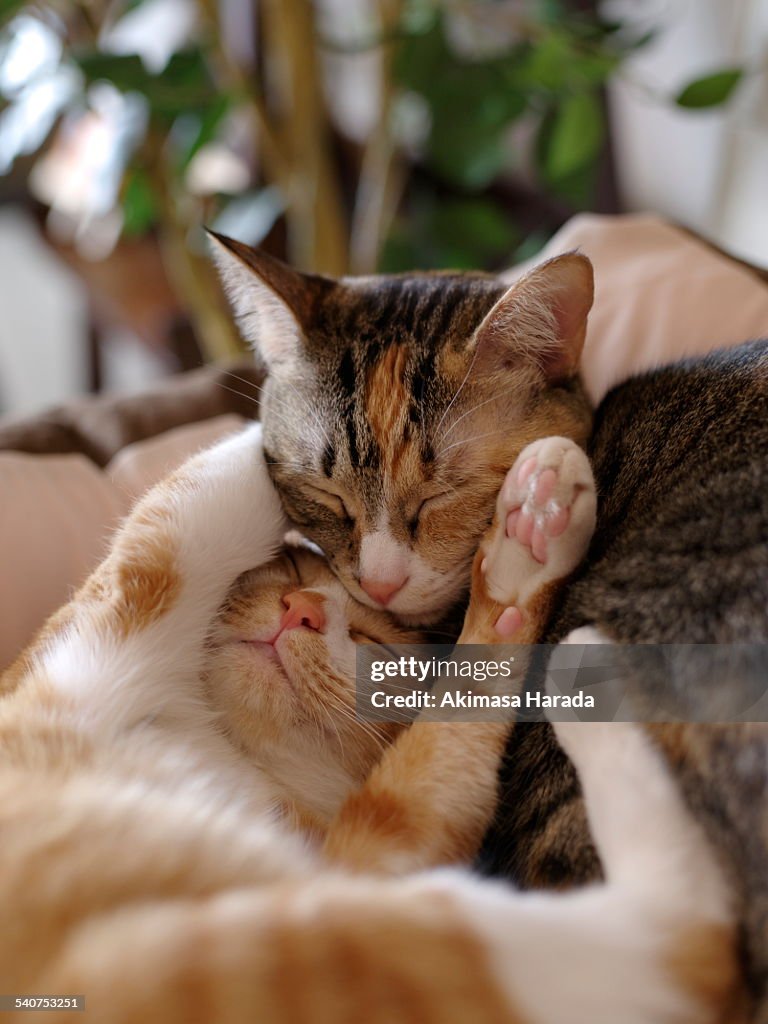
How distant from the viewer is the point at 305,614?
3.33ft

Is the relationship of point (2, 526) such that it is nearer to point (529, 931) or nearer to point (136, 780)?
point (136, 780)

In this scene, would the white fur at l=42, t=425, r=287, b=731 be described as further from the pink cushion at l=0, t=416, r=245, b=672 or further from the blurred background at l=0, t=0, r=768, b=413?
the blurred background at l=0, t=0, r=768, b=413

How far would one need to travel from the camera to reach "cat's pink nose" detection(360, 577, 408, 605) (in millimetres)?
960

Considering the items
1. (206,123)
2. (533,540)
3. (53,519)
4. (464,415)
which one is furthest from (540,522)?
(206,123)

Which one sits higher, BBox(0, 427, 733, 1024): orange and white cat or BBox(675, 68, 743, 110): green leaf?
BBox(675, 68, 743, 110): green leaf

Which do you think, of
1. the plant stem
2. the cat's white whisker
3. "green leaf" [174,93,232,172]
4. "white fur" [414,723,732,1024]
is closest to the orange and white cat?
"white fur" [414,723,732,1024]

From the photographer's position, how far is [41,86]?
208 cm

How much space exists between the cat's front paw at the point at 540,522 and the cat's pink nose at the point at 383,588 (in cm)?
11

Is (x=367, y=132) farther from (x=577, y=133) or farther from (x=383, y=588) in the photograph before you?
(x=383, y=588)

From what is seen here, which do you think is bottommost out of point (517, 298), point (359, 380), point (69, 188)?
point (69, 188)

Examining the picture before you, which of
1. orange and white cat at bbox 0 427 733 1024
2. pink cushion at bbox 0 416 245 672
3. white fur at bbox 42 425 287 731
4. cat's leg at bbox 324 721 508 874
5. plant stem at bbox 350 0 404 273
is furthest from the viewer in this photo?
plant stem at bbox 350 0 404 273

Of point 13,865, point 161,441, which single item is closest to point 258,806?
point 13,865

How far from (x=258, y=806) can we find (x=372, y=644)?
0.71 ft

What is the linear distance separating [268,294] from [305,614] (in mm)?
374
